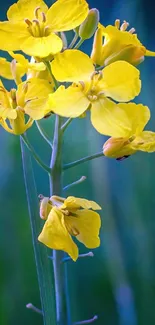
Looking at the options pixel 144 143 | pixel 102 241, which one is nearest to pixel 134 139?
pixel 144 143

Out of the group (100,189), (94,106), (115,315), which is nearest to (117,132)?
(94,106)

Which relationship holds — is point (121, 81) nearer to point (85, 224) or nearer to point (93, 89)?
point (93, 89)

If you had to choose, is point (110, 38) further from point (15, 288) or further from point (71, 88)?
point (15, 288)

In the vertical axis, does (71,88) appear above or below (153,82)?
above

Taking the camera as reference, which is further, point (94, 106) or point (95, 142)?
point (95, 142)

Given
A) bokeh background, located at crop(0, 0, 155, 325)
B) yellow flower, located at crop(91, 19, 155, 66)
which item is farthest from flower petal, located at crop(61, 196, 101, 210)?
bokeh background, located at crop(0, 0, 155, 325)

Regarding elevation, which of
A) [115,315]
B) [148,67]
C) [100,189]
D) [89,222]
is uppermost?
[148,67]

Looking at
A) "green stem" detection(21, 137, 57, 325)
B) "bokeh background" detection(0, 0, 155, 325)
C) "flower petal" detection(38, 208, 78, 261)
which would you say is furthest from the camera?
"bokeh background" detection(0, 0, 155, 325)

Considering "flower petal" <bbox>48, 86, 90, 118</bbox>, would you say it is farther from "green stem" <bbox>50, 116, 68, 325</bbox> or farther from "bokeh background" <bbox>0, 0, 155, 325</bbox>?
"bokeh background" <bbox>0, 0, 155, 325</bbox>
